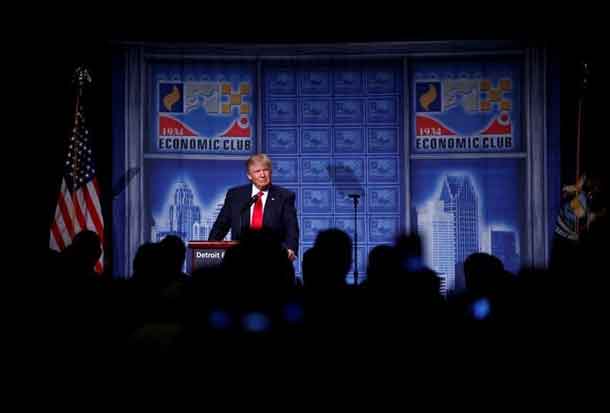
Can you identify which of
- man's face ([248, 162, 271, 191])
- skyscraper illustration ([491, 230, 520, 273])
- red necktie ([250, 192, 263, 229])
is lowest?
skyscraper illustration ([491, 230, 520, 273])

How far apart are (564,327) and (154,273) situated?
1.50 meters

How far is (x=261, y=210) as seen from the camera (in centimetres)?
545

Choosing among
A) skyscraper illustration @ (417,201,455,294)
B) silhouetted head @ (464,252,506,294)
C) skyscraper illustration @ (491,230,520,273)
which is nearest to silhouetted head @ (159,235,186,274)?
silhouetted head @ (464,252,506,294)

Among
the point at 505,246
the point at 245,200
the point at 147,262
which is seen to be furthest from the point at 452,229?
the point at 147,262

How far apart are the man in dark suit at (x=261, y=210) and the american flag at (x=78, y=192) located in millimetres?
1558

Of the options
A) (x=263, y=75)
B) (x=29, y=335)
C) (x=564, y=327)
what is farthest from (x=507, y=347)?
(x=263, y=75)

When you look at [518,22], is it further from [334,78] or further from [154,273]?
[154,273]

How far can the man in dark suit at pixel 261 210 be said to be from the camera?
532 centimetres

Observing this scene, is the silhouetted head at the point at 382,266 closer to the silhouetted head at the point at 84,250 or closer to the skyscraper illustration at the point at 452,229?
the silhouetted head at the point at 84,250

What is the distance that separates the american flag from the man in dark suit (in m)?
1.56

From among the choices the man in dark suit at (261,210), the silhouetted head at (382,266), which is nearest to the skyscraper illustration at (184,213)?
the man in dark suit at (261,210)

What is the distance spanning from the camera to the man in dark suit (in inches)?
209

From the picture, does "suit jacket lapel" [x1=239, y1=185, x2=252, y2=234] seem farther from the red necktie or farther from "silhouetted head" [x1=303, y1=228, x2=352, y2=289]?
"silhouetted head" [x1=303, y1=228, x2=352, y2=289]

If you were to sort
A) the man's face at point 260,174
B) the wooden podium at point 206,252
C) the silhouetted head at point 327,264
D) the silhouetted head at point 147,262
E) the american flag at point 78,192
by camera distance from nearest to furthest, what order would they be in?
1. the silhouetted head at point 327,264
2. the silhouetted head at point 147,262
3. the wooden podium at point 206,252
4. the man's face at point 260,174
5. the american flag at point 78,192
